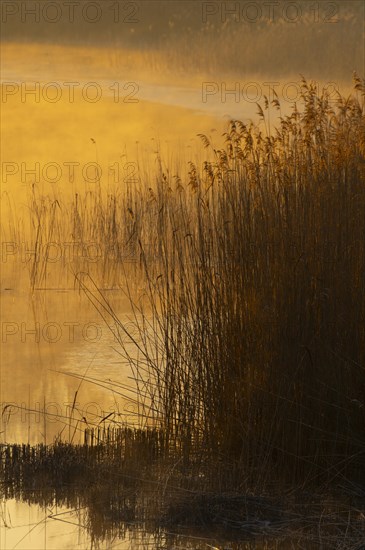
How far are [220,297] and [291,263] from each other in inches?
14.8

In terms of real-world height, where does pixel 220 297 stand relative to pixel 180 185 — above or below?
below

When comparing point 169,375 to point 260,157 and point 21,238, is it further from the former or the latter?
point 21,238

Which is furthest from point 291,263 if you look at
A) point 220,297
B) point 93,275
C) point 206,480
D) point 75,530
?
point 93,275

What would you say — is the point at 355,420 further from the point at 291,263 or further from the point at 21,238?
the point at 21,238

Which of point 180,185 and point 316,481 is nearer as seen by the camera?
point 316,481

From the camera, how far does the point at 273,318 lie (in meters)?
4.93

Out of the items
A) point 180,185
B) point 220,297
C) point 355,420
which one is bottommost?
point 355,420

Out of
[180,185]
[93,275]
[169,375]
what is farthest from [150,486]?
[93,275]

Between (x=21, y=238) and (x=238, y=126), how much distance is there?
34.9 feet

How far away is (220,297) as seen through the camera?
513 cm

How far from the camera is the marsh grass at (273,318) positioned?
4.88m

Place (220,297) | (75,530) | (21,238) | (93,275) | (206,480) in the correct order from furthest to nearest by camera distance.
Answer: (21,238)
(93,275)
(220,297)
(206,480)
(75,530)

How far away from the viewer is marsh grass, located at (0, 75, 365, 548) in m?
4.88

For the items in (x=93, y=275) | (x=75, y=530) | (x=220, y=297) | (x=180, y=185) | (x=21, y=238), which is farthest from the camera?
(x=21, y=238)
